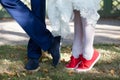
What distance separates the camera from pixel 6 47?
6297mm

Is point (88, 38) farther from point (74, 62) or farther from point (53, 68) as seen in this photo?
point (53, 68)

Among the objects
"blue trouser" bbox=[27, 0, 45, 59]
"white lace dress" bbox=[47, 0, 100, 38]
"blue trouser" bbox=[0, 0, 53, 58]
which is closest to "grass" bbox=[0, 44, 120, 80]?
"blue trouser" bbox=[27, 0, 45, 59]

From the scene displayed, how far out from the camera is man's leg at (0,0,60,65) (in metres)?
4.73

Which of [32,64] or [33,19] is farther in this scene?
[32,64]

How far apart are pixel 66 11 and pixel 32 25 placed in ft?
1.54

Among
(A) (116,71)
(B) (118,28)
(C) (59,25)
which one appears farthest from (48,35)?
(B) (118,28)

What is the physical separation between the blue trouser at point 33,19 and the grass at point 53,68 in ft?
1.13

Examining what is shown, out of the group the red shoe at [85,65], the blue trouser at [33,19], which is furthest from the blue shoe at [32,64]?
the red shoe at [85,65]

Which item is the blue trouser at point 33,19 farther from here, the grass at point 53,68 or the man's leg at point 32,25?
the grass at point 53,68

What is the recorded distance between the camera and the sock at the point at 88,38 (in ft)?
15.6

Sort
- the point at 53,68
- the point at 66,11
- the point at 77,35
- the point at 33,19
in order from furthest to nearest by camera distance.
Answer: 1. the point at 53,68
2. the point at 77,35
3. the point at 33,19
4. the point at 66,11

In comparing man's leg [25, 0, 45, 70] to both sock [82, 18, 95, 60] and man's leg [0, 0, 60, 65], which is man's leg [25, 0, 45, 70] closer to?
man's leg [0, 0, 60, 65]

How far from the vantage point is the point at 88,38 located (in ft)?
15.9

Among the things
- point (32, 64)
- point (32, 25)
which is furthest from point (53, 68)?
point (32, 25)
